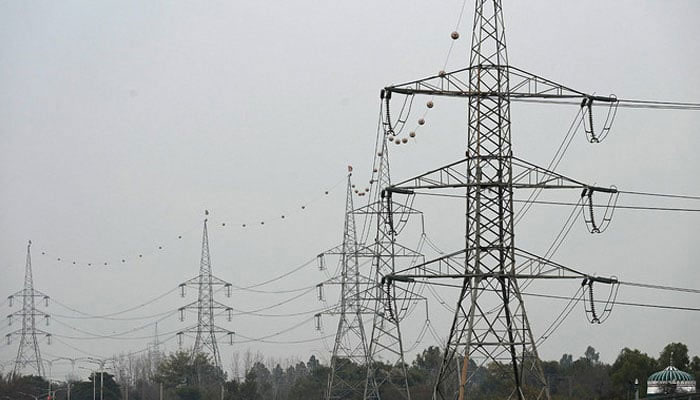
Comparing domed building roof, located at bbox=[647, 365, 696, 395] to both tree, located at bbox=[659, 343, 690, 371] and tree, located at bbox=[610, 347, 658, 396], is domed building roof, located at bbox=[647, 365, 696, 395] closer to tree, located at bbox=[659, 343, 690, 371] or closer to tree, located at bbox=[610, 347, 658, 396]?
tree, located at bbox=[610, 347, 658, 396]

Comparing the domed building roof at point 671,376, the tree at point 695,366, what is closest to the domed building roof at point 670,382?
the domed building roof at point 671,376

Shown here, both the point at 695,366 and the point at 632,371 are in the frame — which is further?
the point at 695,366

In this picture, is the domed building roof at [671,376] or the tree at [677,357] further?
the tree at [677,357]

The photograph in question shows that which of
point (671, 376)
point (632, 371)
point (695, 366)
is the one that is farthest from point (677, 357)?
point (671, 376)

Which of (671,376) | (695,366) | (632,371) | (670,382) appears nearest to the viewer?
(670,382)

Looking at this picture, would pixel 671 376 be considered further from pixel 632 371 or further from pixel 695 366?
pixel 695 366

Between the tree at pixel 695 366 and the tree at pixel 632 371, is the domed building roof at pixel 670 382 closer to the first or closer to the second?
A: the tree at pixel 632 371

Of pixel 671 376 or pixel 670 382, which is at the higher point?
pixel 671 376

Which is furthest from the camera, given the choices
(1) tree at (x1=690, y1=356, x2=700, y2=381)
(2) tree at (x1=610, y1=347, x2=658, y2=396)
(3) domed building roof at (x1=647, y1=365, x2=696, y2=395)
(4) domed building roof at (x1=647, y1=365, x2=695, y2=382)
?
(1) tree at (x1=690, y1=356, x2=700, y2=381)

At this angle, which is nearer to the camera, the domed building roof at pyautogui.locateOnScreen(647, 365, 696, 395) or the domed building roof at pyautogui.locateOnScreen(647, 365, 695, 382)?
the domed building roof at pyautogui.locateOnScreen(647, 365, 696, 395)

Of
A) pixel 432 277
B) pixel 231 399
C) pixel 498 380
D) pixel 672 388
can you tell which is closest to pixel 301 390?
pixel 231 399

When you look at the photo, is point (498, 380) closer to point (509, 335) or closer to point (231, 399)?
point (231, 399)

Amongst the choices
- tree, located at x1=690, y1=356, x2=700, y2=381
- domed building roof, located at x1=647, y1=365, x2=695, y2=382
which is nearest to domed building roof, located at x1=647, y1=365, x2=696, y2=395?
domed building roof, located at x1=647, y1=365, x2=695, y2=382

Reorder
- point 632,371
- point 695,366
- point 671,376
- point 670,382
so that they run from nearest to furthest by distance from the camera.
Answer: point 670,382, point 671,376, point 632,371, point 695,366
